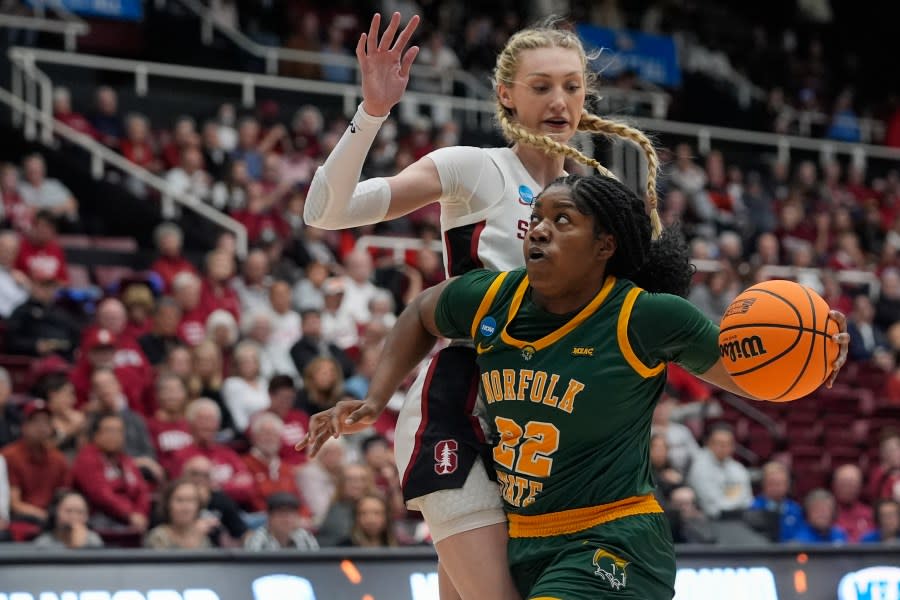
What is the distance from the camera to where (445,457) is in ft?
12.1

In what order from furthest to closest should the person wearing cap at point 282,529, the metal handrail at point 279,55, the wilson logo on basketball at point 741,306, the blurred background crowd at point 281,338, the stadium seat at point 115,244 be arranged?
1. the metal handrail at point 279,55
2. the stadium seat at point 115,244
3. the blurred background crowd at point 281,338
4. the person wearing cap at point 282,529
5. the wilson logo on basketball at point 741,306

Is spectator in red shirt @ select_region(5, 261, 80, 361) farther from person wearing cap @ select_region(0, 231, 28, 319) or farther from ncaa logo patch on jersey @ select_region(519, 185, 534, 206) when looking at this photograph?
ncaa logo patch on jersey @ select_region(519, 185, 534, 206)

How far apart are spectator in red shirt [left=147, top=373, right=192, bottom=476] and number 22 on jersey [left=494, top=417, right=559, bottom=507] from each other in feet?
17.7

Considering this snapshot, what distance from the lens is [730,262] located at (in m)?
14.2

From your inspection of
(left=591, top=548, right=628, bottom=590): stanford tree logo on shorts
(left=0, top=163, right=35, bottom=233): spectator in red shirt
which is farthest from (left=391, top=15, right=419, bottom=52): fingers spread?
(left=0, top=163, right=35, bottom=233): spectator in red shirt

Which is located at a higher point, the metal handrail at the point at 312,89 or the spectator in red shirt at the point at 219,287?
the metal handrail at the point at 312,89

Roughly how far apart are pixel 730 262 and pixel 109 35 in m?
7.86

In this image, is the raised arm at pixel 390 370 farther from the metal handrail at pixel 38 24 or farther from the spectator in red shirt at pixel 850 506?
the metal handrail at pixel 38 24

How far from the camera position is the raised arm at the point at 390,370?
3740mm

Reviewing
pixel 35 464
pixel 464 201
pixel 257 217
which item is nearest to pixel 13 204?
pixel 257 217

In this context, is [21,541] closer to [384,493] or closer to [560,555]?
[384,493]

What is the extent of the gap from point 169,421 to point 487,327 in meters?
5.64

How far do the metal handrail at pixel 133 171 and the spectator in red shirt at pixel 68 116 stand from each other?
0.31ft

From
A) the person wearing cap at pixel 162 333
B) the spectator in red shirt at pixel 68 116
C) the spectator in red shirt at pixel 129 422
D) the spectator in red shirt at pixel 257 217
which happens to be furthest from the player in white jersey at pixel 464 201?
the spectator in red shirt at pixel 68 116
